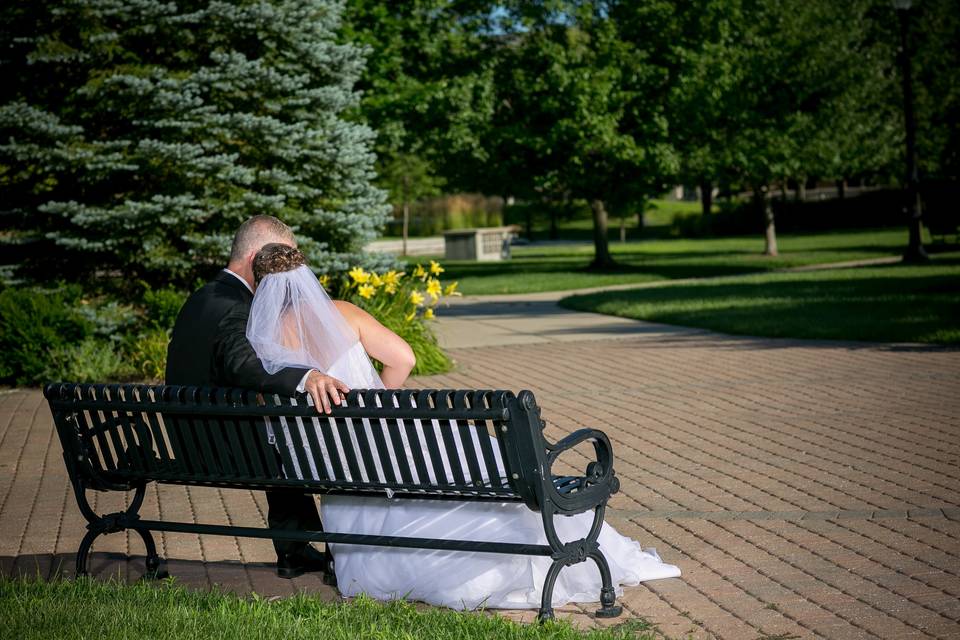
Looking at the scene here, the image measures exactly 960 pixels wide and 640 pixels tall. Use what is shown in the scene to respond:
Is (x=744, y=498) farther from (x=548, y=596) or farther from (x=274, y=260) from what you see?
(x=274, y=260)

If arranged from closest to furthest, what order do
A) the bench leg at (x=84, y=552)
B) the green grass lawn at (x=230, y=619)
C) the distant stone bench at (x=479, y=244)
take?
the green grass lawn at (x=230, y=619) → the bench leg at (x=84, y=552) → the distant stone bench at (x=479, y=244)

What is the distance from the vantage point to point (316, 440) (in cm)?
469

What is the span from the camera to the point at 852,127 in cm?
3078

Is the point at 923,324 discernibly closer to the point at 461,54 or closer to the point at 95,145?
the point at 95,145

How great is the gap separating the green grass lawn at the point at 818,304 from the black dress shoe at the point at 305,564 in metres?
9.60

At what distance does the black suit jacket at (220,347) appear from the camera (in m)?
4.75

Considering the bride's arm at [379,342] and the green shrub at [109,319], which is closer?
the bride's arm at [379,342]

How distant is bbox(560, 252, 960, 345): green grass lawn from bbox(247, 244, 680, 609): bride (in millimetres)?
9355

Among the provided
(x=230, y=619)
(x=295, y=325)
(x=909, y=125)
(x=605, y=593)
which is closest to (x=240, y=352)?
(x=295, y=325)

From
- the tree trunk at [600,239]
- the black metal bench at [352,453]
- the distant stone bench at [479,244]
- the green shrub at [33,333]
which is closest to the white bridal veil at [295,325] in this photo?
the black metal bench at [352,453]

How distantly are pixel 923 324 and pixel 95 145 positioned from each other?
1036 cm

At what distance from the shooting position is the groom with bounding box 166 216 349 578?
15.7ft

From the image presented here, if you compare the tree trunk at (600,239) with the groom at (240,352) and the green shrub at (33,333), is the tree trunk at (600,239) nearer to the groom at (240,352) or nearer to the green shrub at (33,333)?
the green shrub at (33,333)

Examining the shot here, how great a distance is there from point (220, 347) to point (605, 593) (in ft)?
6.51
